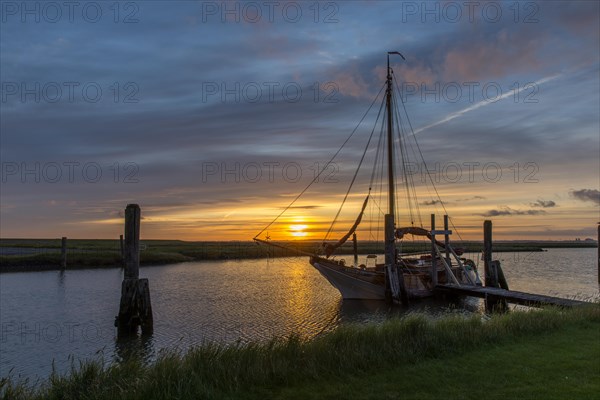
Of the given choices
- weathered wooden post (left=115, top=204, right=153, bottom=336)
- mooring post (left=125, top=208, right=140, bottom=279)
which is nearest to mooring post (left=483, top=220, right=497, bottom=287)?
weathered wooden post (left=115, top=204, right=153, bottom=336)

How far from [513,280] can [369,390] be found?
3835cm

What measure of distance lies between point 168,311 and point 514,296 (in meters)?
16.7

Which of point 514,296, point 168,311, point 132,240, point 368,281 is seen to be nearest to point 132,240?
point 132,240

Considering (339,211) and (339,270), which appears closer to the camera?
(339,270)

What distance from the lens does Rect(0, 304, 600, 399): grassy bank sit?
777 cm

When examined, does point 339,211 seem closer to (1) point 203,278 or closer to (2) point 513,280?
(1) point 203,278

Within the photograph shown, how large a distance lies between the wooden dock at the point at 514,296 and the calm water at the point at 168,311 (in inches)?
53.8

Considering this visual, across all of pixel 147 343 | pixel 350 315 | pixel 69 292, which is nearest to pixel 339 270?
pixel 350 315

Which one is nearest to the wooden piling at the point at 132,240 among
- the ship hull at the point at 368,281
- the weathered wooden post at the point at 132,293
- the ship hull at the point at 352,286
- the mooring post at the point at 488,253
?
the weathered wooden post at the point at 132,293

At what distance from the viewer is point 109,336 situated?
18391 millimetres

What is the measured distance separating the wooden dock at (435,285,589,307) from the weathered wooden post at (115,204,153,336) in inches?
599

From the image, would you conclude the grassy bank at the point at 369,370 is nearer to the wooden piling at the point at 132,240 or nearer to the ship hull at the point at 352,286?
the wooden piling at the point at 132,240

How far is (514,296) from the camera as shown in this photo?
20766 mm

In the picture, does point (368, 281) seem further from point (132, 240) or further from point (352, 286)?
point (132, 240)
